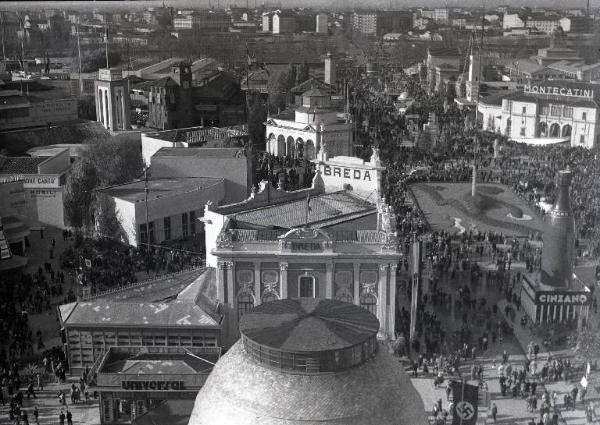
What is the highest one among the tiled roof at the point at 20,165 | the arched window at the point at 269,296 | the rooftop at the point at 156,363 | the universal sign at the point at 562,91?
the universal sign at the point at 562,91

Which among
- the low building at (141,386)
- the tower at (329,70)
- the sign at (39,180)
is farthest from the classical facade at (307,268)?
the tower at (329,70)

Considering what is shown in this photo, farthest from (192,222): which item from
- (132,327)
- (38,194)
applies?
(132,327)

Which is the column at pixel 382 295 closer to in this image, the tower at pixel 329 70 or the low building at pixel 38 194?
the low building at pixel 38 194

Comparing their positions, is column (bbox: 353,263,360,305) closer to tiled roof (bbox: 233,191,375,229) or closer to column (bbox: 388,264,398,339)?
column (bbox: 388,264,398,339)

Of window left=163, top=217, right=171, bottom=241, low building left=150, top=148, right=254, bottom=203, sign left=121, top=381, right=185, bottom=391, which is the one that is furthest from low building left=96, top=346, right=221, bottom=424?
low building left=150, top=148, right=254, bottom=203

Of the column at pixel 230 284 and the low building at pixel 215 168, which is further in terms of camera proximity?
the low building at pixel 215 168
